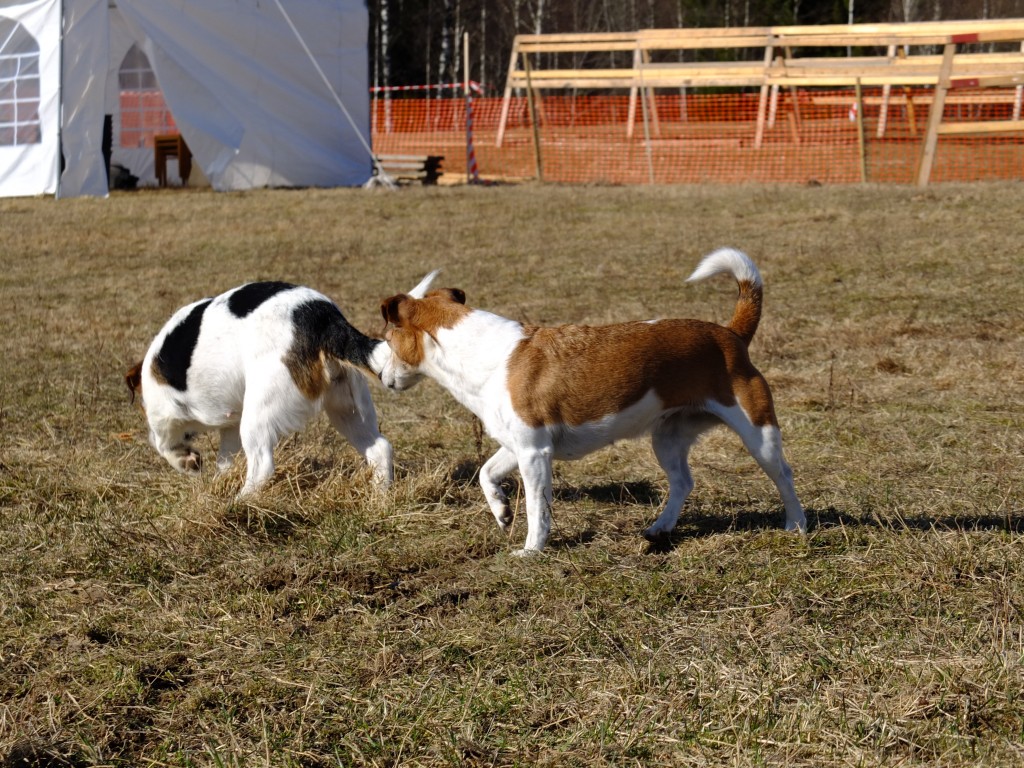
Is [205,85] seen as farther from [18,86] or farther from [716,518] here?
[716,518]

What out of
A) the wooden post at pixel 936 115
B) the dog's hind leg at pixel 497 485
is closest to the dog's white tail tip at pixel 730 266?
the dog's hind leg at pixel 497 485

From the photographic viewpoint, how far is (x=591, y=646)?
12.1 feet

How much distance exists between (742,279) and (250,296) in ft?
7.16

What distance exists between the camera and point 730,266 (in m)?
4.99

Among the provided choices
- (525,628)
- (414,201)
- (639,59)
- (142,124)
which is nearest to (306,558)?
(525,628)

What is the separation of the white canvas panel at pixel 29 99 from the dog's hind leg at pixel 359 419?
1349cm

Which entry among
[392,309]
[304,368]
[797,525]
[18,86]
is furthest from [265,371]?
[18,86]

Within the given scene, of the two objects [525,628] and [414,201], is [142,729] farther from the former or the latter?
[414,201]

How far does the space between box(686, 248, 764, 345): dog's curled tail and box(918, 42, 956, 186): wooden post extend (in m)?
12.3

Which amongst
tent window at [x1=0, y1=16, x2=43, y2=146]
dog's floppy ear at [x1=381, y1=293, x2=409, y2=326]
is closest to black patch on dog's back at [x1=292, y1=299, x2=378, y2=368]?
dog's floppy ear at [x1=381, y1=293, x2=409, y2=326]

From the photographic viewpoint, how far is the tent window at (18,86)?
17.4 meters

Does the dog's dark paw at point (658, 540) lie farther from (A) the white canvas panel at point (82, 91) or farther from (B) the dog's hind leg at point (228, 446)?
(A) the white canvas panel at point (82, 91)

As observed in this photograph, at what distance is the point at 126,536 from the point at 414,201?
12248 mm

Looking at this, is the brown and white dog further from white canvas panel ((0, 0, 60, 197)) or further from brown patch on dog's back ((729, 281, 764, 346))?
white canvas panel ((0, 0, 60, 197))
